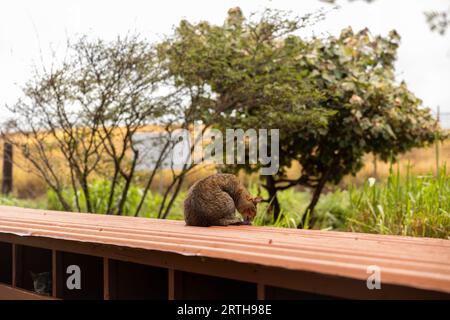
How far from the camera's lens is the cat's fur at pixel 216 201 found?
355cm

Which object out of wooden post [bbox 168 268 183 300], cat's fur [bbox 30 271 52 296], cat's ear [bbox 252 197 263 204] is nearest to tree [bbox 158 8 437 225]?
cat's ear [bbox 252 197 263 204]

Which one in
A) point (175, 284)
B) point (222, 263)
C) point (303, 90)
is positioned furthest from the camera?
point (303, 90)

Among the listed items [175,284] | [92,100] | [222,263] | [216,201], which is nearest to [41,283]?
[216,201]

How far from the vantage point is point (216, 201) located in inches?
140

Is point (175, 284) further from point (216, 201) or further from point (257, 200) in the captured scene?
point (257, 200)

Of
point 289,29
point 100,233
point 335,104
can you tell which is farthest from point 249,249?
point 335,104

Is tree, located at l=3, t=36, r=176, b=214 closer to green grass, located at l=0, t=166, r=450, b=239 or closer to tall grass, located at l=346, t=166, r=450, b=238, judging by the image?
green grass, located at l=0, t=166, r=450, b=239

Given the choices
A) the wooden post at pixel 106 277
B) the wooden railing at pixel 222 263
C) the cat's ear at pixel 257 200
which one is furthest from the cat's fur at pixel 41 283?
the cat's ear at pixel 257 200

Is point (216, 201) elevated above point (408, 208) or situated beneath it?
elevated above

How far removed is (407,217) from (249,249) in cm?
391

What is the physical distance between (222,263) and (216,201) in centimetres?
127

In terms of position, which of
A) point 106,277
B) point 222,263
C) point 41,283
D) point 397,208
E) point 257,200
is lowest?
point 41,283

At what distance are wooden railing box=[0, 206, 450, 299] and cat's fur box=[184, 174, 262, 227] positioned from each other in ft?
1.03
